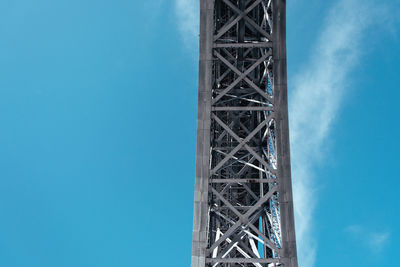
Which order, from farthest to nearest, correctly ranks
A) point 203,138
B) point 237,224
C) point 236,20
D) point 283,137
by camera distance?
point 236,20 → point 203,138 → point 283,137 → point 237,224

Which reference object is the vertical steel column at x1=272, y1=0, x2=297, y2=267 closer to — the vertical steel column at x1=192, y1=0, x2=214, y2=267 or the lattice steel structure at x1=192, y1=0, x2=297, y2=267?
the lattice steel structure at x1=192, y1=0, x2=297, y2=267

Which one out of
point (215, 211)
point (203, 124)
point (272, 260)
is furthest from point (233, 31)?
point (272, 260)

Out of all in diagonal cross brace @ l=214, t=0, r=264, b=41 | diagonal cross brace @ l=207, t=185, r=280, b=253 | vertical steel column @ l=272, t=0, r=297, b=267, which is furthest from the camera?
diagonal cross brace @ l=214, t=0, r=264, b=41

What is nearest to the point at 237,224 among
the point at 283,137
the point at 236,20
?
the point at 283,137

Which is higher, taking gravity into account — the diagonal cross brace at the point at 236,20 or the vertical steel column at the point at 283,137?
the diagonal cross brace at the point at 236,20

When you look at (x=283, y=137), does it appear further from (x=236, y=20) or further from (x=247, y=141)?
(x=236, y=20)

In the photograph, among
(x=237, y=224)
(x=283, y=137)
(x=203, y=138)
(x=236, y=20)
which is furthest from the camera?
(x=236, y=20)

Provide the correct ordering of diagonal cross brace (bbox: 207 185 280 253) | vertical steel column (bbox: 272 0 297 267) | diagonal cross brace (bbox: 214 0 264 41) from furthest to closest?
diagonal cross brace (bbox: 214 0 264 41), diagonal cross brace (bbox: 207 185 280 253), vertical steel column (bbox: 272 0 297 267)

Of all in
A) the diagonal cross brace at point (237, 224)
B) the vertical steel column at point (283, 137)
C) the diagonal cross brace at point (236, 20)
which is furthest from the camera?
the diagonal cross brace at point (236, 20)

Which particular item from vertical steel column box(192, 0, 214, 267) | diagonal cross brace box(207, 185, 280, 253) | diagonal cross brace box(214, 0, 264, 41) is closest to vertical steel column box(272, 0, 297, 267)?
diagonal cross brace box(207, 185, 280, 253)

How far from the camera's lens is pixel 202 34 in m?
11.9

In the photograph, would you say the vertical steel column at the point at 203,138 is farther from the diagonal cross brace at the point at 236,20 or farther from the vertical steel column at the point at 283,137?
the vertical steel column at the point at 283,137

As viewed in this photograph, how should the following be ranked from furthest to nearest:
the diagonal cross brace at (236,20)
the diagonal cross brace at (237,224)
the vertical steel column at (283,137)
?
1. the diagonal cross brace at (236,20)
2. the diagonal cross brace at (237,224)
3. the vertical steel column at (283,137)

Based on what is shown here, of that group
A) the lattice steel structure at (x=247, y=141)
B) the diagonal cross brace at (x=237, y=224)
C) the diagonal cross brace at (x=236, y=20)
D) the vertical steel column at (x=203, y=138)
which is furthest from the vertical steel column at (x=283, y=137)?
the vertical steel column at (x=203, y=138)
